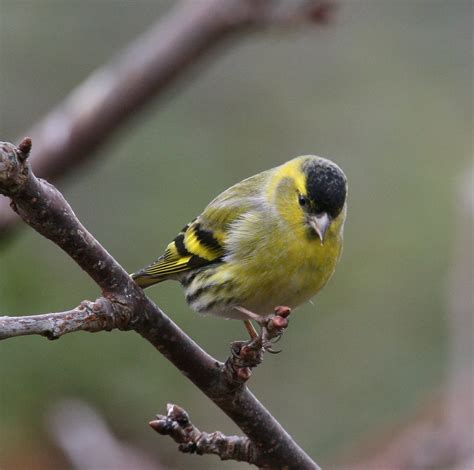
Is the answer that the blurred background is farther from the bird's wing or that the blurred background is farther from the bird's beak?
the bird's wing

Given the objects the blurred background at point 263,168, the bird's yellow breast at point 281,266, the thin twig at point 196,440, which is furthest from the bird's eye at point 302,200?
the thin twig at point 196,440

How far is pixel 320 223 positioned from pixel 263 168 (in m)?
4.31

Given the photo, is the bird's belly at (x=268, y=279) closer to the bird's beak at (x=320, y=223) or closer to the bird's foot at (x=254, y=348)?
the bird's beak at (x=320, y=223)

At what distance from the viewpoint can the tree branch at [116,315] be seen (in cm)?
202

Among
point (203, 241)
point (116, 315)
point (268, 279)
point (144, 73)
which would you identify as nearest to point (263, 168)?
point (144, 73)

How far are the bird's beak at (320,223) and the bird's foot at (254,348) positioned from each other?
998 mm

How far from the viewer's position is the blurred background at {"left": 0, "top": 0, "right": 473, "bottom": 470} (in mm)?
5191

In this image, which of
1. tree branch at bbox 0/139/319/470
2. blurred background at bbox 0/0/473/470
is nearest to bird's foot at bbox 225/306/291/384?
tree branch at bbox 0/139/319/470

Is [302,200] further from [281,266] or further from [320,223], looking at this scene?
[281,266]

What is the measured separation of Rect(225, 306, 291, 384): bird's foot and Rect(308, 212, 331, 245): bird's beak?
39.3 inches

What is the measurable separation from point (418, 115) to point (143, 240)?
13.3 ft

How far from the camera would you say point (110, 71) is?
15.3ft

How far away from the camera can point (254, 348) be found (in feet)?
8.07

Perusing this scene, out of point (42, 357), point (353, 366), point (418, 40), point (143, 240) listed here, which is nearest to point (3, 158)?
point (42, 357)
